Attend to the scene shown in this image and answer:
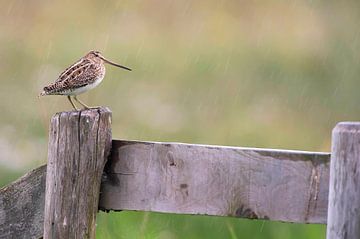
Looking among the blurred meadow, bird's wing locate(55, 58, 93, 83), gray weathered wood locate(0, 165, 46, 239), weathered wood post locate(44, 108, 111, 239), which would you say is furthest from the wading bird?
weathered wood post locate(44, 108, 111, 239)

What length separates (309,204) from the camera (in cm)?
384

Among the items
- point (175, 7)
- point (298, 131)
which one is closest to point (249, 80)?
point (298, 131)

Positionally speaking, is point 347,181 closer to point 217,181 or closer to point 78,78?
point 217,181

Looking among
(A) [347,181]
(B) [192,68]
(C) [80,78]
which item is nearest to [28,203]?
(A) [347,181]

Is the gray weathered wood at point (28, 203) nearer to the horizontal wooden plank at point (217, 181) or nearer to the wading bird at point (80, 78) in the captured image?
the horizontal wooden plank at point (217, 181)

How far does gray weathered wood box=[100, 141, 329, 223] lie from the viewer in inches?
151

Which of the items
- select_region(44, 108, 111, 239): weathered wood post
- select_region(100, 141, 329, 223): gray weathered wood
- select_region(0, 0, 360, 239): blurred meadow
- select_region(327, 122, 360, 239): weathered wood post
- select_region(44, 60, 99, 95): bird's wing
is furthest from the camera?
select_region(0, 0, 360, 239): blurred meadow

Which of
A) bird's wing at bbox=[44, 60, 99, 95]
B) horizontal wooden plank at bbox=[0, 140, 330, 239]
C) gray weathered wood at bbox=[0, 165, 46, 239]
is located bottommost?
gray weathered wood at bbox=[0, 165, 46, 239]

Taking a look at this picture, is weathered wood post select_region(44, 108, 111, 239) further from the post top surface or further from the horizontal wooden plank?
the post top surface

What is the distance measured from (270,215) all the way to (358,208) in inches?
19.0

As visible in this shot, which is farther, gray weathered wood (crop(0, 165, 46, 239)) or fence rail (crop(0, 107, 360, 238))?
gray weathered wood (crop(0, 165, 46, 239))

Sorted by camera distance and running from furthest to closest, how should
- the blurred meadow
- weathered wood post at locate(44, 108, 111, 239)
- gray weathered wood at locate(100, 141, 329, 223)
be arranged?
the blurred meadow → weathered wood post at locate(44, 108, 111, 239) → gray weathered wood at locate(100, 141, 329, 223)

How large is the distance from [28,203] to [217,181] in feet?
2.74

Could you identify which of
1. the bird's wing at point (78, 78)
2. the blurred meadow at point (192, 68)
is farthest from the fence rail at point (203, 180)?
the blurred meadow at point (192, 68)
